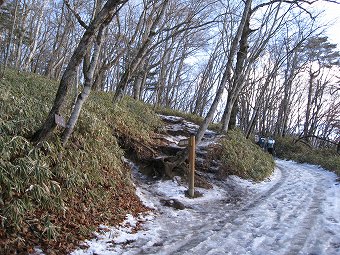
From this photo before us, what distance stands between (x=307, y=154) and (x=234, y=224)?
15201mm

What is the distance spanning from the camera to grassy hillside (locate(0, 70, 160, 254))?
408cm

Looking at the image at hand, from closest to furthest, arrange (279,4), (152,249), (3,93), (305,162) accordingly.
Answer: (152,249)
(3,93)
(279,4)
(305,162)

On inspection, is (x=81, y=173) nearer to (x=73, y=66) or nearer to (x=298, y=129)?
(x=73, y=66)

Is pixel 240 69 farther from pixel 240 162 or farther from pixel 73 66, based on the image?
pixel 73 66

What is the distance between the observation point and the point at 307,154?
19.1 metres

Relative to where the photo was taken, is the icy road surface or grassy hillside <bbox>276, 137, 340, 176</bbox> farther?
grassy hillside <bbox>276, 137, 340, 176</bbox>

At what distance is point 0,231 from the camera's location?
3.81 metres

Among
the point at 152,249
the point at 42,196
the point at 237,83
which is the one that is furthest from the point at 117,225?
the point at 237,83

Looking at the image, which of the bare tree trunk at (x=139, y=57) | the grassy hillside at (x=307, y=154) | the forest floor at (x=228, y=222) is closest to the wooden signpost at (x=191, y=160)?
the forest floor at (x=228, y=222)

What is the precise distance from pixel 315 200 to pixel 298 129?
32219mm

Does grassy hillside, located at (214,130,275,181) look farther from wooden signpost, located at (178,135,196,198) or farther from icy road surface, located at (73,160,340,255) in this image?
wooden signpost, located at (178,135,196,198)

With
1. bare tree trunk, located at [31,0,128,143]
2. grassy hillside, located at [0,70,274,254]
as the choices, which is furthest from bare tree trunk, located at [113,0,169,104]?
bare tree trunk, located at [31,0,128,143]

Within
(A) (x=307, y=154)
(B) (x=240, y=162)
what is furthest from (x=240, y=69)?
(A) (x=307, y=154)

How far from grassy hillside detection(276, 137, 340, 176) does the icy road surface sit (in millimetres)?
6257
